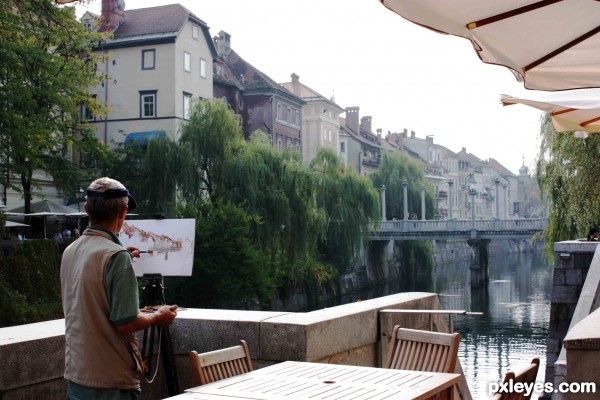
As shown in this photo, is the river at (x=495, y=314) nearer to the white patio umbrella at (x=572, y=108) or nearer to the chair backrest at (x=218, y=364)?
the white patio umbrella at (x=572, y=108)

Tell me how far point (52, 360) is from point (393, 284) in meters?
45.9

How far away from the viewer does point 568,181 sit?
18219mm

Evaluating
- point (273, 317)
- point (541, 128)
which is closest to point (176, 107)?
point (541, 128)

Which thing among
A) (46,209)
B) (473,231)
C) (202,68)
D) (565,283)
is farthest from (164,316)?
(473,231)

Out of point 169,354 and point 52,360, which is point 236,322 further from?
point 52,360

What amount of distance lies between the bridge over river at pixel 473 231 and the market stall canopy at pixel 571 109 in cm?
4439

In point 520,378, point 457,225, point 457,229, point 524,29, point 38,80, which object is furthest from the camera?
point 457,225

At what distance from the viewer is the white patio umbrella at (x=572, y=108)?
502 cm

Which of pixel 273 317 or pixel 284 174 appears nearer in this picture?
pixel 273 317

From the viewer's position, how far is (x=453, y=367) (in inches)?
181

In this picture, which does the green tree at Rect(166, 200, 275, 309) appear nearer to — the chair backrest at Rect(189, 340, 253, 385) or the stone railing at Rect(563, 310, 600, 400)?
the chair backrest at Rect(189, 340, 253, 385)

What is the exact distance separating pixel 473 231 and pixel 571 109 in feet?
161

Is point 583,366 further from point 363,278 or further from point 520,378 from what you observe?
point 363,278

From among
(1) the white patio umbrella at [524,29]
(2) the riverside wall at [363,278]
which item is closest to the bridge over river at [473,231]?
(2) the riverside wall at [363,278]
